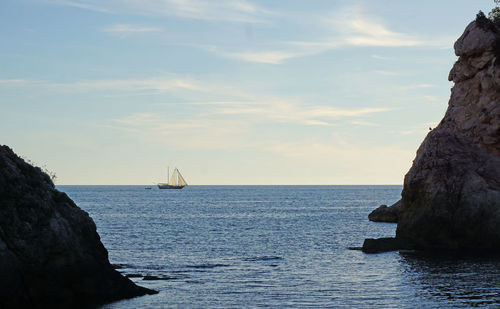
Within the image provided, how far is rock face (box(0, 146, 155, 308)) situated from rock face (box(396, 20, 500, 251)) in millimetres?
28819

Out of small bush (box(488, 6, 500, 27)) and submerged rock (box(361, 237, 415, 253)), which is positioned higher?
small bush (box(488, 6, 500, 27))

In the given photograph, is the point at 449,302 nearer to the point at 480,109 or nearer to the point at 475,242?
the point at 475,242

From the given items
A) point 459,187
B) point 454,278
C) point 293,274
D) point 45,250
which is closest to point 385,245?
point 459,187

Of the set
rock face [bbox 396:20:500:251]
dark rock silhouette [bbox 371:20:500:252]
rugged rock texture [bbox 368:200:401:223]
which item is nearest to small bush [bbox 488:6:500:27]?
rock face [bbox 396:20:500:251]

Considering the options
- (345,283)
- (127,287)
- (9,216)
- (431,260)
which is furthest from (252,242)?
(9,216)

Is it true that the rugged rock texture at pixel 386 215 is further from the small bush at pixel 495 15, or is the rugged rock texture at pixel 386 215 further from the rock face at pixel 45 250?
the rock face at pixel 45 250

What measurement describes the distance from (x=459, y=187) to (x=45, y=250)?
35.6 meters

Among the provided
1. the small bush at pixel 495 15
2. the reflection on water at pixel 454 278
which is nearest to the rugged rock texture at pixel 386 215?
the small bush at pixel 495 15

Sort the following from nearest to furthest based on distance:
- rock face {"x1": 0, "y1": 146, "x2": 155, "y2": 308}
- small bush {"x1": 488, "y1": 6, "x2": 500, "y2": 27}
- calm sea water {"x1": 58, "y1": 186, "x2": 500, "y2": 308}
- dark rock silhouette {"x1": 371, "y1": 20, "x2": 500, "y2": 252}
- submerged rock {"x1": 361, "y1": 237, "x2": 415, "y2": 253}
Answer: rock face {"x1": 0, "y1": 146, "x2": 155, "y2": 308} < calm sea water {"x1": 58, "y1": 186, "x2": 500, "y2": 308} < dark rock silhouette {"x1": 371, "y1": 20, "x2": 500, "y2": 252} < submerged rock {"x1": 361, "y1": 237, "x2": 415, "y2": 253} < small bush {"x1": 488, "y1": 6, "x2": 500, "y2": 27}

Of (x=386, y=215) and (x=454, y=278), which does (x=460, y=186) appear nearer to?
(x=454, y=278)

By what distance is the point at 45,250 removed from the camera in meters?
32.2

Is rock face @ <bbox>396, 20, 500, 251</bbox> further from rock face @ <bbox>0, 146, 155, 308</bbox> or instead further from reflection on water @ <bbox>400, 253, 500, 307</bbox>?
rock face @ <bbox>0, 146, 155, 308</bbox>

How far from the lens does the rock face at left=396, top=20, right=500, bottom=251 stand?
53.3 meters

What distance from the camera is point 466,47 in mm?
67938
